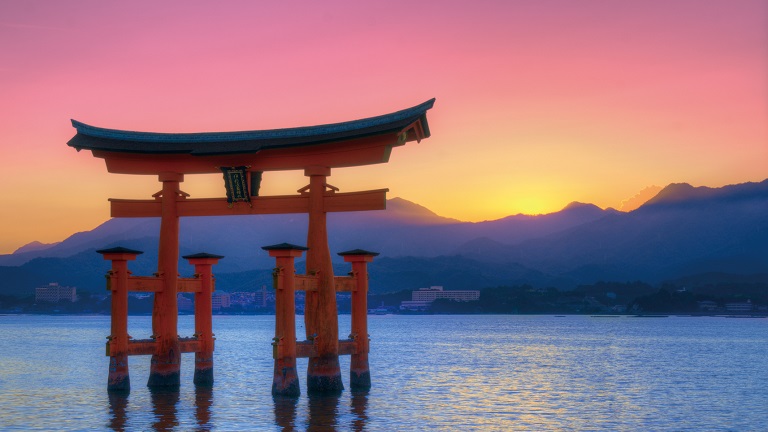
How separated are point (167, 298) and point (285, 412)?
5.30 metres

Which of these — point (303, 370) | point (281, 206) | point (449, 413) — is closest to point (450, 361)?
point (303, 370)

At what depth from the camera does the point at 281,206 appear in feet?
85.8

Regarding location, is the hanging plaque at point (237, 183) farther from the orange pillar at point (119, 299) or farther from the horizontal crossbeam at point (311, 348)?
the horizontal crossbeam at point (311, 348)

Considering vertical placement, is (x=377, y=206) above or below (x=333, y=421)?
above

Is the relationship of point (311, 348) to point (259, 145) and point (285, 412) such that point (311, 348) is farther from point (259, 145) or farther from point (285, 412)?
point (259, 145)

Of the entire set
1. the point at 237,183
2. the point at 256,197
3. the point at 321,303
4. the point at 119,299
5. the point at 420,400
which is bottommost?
the point at 420,400

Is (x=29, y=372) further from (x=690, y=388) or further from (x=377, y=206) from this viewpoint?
(x=690, y=388)

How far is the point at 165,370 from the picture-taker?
2772 cm

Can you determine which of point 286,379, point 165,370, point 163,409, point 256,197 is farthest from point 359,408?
point 256,197

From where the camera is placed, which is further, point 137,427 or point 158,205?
point 158,205

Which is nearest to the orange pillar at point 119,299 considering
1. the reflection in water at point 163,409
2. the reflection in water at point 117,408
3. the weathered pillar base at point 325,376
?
the reflection in water at point 117,408

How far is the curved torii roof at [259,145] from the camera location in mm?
24891

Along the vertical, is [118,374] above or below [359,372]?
above

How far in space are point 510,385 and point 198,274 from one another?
17195mm
